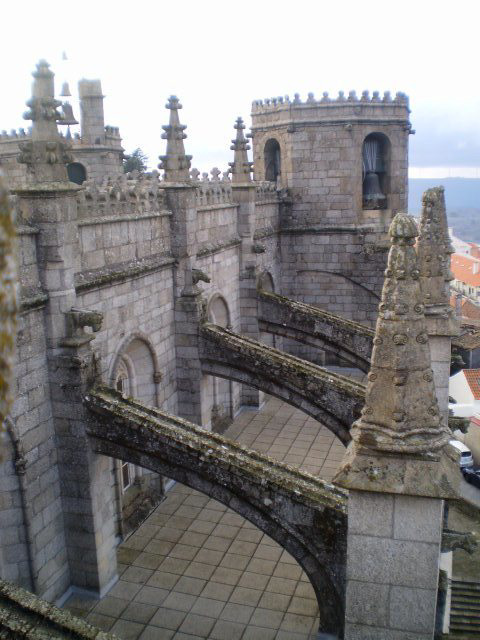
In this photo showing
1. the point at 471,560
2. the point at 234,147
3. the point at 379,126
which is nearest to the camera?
the point at 471,560

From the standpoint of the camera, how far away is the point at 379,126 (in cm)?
2106

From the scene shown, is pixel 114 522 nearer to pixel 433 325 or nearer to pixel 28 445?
pixel 28 445

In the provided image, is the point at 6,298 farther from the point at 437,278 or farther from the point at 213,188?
the point at 213,188

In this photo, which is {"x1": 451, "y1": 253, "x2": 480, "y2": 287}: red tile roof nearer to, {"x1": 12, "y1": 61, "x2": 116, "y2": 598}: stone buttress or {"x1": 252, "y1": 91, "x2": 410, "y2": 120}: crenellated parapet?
{"x1": 252, "y1": 91, "x2": 410, "y2": 120}: crenellated parapet

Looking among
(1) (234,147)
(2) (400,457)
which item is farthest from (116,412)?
(1) (234,147)

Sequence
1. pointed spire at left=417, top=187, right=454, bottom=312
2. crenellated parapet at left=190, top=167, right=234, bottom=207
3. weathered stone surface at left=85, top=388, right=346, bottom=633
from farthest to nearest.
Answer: crenellated parapet at left=190, top=167, right=234, bottom=207 → pointed spire at left=417, top=187, right=454, bottom=312 → weathered stone surface at left=85, top=388, right=346, bottom=633

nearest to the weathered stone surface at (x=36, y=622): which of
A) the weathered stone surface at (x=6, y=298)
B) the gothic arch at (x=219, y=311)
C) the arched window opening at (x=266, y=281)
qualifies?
the weathered stone surface at (x=6, y=298)

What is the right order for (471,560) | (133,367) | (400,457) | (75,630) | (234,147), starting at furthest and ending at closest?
(234,147), (133,367), (471,560), (400,457), (75,630)

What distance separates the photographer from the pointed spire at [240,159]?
17719 millimetres

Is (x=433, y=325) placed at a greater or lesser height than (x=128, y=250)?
lesser

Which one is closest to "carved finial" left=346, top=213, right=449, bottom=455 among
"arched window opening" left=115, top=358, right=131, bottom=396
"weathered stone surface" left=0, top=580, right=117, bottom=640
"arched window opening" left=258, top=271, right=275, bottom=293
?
"weathered stone surface" left=0, top=580, right=117, bottom=640

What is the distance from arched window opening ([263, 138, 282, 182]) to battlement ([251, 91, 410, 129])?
132 centimetres

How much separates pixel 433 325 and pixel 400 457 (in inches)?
160

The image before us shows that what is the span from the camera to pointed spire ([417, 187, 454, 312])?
8.63 metres
